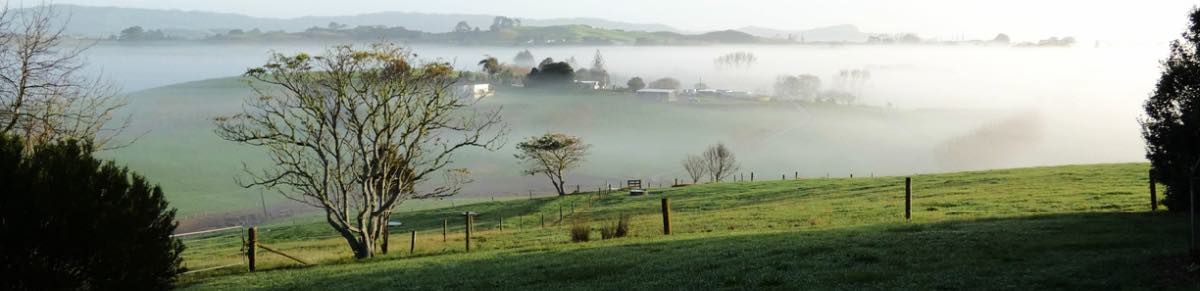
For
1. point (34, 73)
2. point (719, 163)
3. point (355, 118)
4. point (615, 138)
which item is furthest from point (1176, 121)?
point (615, 138)

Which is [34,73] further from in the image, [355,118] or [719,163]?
[719,163]

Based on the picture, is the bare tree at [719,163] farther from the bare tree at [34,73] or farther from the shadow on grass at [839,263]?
the bare tree at [34,73]

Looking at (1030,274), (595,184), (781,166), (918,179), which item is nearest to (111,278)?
(1030,274)

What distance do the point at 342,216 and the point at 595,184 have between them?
3135 inches

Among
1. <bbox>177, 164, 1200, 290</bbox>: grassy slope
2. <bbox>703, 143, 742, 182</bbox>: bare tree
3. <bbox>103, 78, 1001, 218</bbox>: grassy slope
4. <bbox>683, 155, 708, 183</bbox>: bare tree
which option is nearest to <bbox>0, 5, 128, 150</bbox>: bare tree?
<bbox>177, 164, 1200, 290</bbox>: grassy slope

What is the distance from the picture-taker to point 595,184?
111m

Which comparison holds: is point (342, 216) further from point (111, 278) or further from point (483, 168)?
point (483, 168)

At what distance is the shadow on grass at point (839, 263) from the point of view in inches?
620

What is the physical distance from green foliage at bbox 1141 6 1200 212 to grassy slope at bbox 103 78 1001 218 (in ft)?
256

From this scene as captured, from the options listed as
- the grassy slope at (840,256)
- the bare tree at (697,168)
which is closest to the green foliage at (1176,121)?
the grassy slope at (840,256)

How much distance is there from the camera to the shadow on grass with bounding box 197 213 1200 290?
51.7 feet

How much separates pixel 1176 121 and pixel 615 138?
5022 inches

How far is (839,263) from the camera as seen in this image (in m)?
18.5

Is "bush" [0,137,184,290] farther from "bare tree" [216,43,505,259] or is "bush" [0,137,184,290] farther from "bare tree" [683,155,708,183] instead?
"bare tree" [683,155,708,183]
